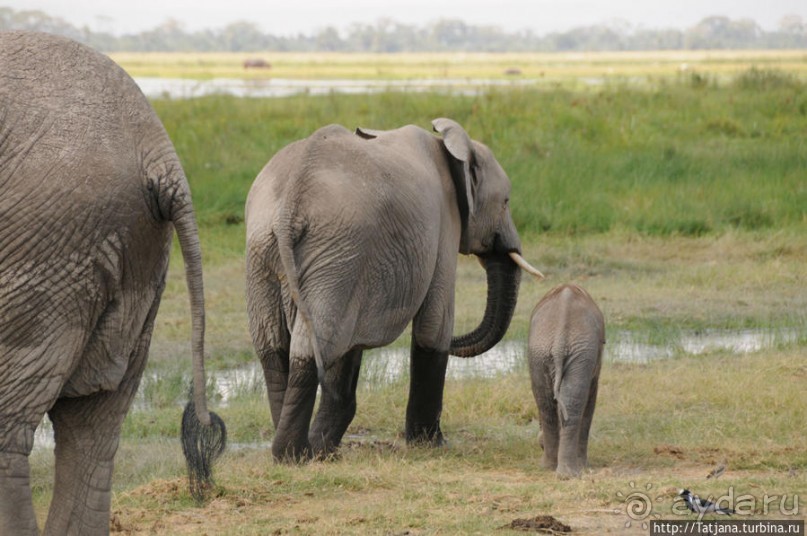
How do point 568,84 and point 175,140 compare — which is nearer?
point 175,140

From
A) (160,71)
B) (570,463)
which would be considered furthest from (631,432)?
(160,71)

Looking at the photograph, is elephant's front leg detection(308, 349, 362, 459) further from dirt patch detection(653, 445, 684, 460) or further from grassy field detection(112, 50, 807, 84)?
grassy field detection(112, 50, 807, 84)

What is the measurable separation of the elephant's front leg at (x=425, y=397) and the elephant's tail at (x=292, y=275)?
1.10 meters

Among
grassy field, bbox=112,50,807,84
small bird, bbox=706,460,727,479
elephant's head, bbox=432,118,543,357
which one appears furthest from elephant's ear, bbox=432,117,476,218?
grassy field, bbox=112,50,807,84

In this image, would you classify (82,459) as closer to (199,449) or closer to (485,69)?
(199,449)

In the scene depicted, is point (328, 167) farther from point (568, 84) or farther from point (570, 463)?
point (568, 84)

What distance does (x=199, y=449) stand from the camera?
4.91m

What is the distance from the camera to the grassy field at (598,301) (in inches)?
197

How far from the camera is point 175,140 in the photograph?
1577 centimetres

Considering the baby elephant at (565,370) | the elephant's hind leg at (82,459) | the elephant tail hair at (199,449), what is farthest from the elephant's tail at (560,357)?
the elephant's hind leg at (82,459)

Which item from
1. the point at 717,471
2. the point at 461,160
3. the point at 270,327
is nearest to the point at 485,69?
the point at 461,160

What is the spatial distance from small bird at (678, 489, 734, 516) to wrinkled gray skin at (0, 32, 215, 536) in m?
1.99

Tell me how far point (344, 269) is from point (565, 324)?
38.6 inches

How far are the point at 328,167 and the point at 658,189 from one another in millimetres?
8764
